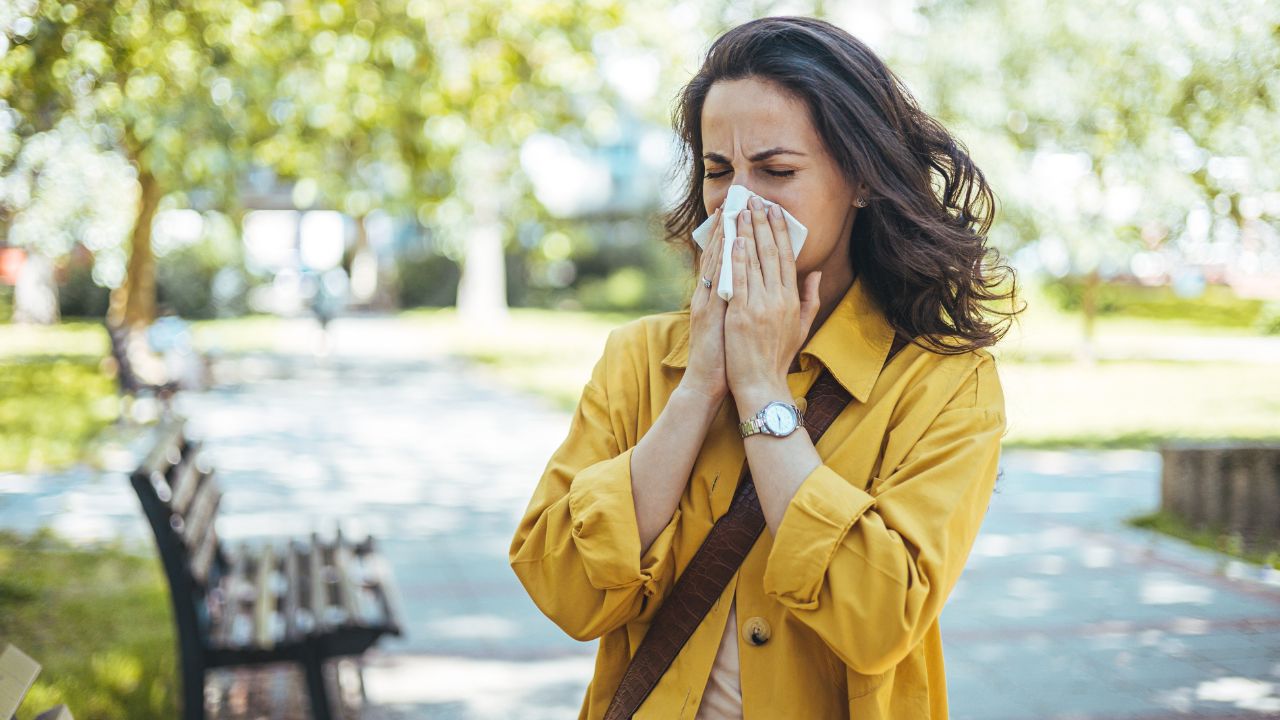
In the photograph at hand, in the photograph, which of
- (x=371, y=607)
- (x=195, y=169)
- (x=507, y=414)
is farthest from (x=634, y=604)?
(x=507, y=414)

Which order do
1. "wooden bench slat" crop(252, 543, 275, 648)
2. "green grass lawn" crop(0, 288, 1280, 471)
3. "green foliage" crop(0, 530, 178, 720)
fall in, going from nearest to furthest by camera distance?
"wooden bench slat" crop(252, 543, 275, 648) < "green foliage" crop(0, 530, 178, 720) < "green grass lawn" crop(0, 288, 1280, 471)

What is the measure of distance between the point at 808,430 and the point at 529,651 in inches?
150

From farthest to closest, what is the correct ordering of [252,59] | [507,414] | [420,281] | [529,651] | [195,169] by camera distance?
[420,281] → [507,414] → [195,169] → [252,59] → [529,651]

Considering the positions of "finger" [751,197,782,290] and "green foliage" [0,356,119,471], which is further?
"green foliage" [0,356,119,471]

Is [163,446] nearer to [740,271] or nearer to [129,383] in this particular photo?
[740,271]

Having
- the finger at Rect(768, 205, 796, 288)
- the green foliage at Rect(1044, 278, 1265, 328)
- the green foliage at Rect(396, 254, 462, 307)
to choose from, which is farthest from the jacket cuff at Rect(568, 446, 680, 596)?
the green foliage at Rect(396, 254, 462, 307)

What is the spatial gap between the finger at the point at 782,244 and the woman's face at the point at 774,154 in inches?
1.7

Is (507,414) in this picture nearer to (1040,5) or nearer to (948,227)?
(1040,5)

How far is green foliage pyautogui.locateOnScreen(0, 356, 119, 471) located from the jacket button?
996cm

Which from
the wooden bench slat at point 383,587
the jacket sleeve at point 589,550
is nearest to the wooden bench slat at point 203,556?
the wooden bench slat at point 383,587

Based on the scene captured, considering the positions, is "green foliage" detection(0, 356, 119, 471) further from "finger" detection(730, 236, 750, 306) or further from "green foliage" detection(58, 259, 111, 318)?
"green foliage" detection(58, 259, 111, 318)

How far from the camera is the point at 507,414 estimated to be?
14242mm

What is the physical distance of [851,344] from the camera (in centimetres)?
200

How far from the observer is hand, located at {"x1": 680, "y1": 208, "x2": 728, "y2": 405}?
190 cm
